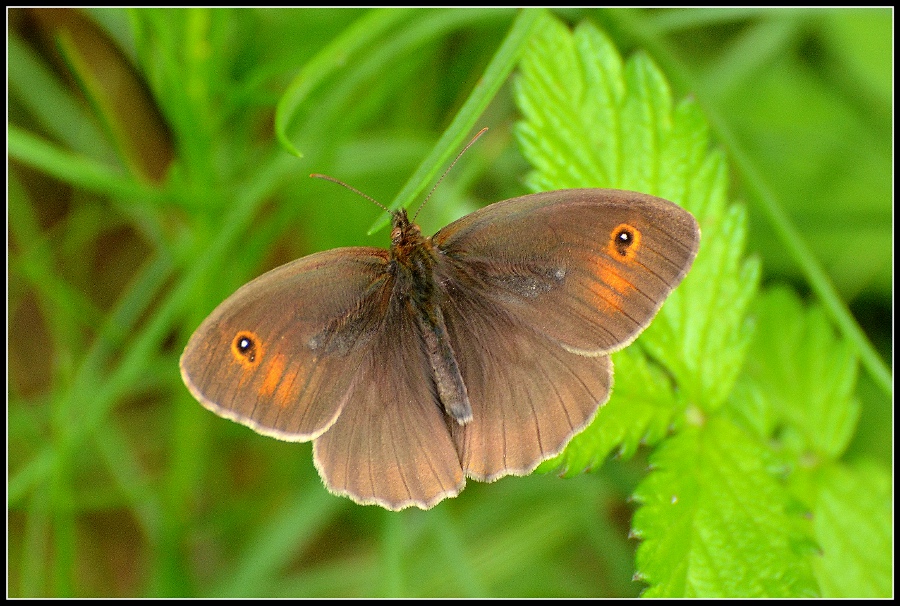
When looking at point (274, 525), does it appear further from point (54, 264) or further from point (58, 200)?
point (58, 200)

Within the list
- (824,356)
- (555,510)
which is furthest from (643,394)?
(555,510)

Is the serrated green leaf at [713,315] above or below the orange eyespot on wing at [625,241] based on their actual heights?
below

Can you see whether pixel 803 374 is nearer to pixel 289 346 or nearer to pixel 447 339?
pixel 447 339

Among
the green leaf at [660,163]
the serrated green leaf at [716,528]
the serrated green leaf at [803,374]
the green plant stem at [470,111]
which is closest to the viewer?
the green plant stem at [470,111]

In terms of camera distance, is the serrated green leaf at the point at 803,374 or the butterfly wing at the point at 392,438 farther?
the serrated green leaf at the point at 803,374

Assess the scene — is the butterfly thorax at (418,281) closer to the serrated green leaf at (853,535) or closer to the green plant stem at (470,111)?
the green plant stem at (470,111)

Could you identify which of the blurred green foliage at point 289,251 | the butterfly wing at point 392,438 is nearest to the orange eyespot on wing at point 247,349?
the butterfly wing at point 392,438
